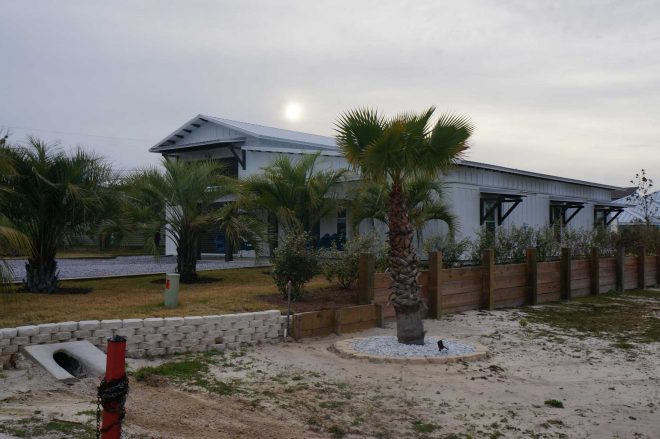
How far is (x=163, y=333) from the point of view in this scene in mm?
8812

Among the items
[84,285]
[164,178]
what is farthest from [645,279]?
[84,285]

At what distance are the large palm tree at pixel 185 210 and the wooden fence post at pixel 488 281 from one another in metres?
5.19

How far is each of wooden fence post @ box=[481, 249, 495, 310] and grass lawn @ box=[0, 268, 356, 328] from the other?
11.3ft

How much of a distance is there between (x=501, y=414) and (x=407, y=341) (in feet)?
10.3

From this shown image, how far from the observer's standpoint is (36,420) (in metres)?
5.38

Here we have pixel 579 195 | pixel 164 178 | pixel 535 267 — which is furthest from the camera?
pixel 579 195

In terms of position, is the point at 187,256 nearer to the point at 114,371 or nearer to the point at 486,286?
the point at 486,286

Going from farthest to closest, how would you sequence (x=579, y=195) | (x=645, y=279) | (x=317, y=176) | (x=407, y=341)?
(x=579, y=195)
(x=645, y=279)
(x=317, y=176)
(x=407, y=341)

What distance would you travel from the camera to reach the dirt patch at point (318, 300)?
1128 centimetres

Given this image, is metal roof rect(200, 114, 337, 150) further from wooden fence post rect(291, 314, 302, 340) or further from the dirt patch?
wooden fence post rect(291, 314, 302, 340)

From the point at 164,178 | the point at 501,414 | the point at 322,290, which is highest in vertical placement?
the point at 164,178

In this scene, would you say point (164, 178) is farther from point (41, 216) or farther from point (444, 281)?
point (444, 281)

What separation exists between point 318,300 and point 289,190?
4.98 m

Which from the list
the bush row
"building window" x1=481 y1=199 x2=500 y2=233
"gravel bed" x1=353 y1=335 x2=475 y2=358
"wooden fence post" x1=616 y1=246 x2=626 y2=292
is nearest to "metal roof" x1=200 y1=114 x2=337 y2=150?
"building window" x1=481 y1=199 x2=500 y2=233
